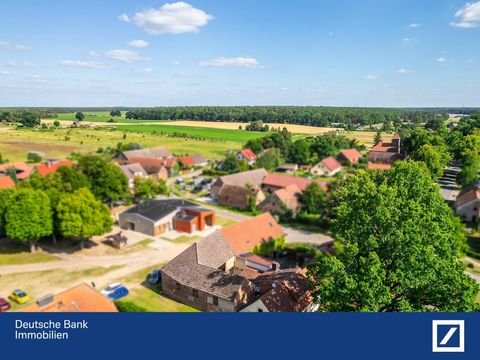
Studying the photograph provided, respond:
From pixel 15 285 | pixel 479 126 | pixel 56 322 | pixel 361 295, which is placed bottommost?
pixel 15 285

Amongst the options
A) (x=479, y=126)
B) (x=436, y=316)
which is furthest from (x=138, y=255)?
(x=479, y=126)

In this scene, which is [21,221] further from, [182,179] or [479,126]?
[479,126]

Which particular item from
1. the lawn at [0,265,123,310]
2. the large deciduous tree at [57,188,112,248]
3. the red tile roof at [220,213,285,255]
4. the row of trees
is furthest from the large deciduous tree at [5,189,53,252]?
the row of trees

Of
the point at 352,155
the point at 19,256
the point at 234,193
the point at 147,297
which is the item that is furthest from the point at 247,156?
the point at 147,297

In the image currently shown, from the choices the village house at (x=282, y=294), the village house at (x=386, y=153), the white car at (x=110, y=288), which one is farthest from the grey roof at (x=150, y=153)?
the village house at (x=282, y=294)

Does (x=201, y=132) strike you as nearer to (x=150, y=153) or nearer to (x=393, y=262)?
(x=150, y=153)

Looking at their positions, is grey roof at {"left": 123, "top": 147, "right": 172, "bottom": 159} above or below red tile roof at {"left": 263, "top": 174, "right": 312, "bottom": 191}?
above

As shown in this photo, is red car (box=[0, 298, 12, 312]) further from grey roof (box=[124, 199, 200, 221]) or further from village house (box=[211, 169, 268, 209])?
village house (box=[211, 169, 268, 209])
